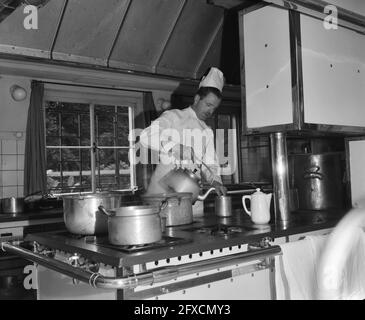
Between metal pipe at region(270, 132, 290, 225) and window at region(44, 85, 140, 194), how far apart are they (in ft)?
9.95

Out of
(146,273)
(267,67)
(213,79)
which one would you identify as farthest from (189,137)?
(146,273)

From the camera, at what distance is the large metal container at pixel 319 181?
2.65 meters

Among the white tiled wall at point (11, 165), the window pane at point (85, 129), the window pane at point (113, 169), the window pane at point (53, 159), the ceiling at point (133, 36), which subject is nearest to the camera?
the ceiling at point (133, 36)

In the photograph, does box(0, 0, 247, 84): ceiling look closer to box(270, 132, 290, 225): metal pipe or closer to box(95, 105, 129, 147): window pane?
box(95, 105, 129, 147): window pane

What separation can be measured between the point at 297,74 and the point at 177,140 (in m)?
1.03

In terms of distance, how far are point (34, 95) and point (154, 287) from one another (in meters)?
3.35

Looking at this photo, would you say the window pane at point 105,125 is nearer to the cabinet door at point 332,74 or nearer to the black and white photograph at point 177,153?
the black and white photograph at point 177,153

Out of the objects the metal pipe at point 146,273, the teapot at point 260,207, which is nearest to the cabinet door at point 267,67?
the teapot at point 260,207

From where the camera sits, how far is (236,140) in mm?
6242

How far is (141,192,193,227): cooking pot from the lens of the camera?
1.92 m

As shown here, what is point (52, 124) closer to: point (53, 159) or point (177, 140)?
point (53, 159)

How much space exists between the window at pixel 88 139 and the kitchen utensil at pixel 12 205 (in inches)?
30.9
